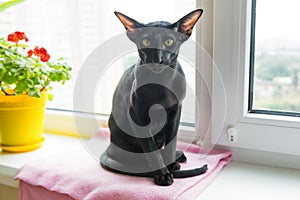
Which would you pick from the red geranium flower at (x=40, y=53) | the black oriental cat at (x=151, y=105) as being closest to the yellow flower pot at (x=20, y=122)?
the red geranium flower at (x=40, y=53)

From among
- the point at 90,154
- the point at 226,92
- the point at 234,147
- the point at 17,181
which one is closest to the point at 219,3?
the point at 226,92

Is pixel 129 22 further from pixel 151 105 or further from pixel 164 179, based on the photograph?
pixel 164 179

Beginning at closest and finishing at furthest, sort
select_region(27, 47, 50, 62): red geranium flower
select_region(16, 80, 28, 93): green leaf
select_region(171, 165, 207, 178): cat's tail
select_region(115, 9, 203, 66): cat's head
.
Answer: select_region(115, 9, 203, 66): cat's head, select_region(171, 165, 207, 178): cat's tail, select_region(16, 80, 28, 93): green leaf, select_region(27, 47, 50, 62): red geranium flower

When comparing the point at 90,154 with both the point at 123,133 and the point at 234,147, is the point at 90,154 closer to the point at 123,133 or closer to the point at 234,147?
the point at 123,133

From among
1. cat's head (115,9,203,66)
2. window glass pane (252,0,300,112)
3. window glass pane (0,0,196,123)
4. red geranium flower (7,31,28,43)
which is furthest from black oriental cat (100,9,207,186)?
red geranium flower (7,31,28,43)

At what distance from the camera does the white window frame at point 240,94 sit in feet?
2.92

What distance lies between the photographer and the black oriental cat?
75cm

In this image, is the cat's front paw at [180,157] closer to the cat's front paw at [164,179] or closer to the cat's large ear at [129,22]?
the cat's front paw at [164,179]

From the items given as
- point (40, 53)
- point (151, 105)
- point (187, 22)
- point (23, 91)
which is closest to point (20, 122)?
point (23, 91)

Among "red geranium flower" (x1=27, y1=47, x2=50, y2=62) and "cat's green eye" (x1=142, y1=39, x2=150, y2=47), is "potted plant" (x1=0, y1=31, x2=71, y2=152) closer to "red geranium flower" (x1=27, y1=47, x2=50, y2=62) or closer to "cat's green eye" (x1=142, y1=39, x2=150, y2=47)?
"red geranium flower" (x1=27, y1=47, x2=50, y2=62)

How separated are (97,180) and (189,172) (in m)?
0.21

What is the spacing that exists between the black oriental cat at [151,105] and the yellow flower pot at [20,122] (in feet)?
0.98

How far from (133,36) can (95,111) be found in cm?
37

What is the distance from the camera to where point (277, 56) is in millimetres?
927
